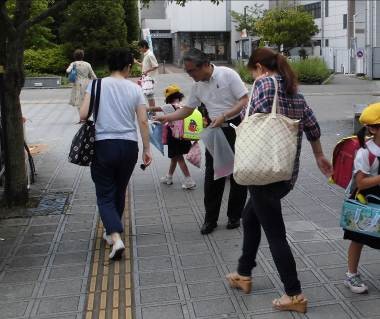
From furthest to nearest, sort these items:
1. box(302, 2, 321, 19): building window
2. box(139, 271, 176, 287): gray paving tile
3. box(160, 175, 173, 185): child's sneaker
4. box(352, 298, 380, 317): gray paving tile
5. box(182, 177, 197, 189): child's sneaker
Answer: box(302, 2, 321, 19): building window, box(160, 175, 173, 185): child's sneaker, box(182, 177, 197, 189): child's sneaker, box(139, 271, 176, 287): gray paving tile, box(352, 298, 380, 317): gray paving tile

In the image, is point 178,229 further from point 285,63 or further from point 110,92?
point 285,63

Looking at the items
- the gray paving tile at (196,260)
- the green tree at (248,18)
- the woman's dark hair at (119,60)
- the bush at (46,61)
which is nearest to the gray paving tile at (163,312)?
the gray paving tile at (196,260)

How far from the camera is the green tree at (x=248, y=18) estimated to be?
50.9m

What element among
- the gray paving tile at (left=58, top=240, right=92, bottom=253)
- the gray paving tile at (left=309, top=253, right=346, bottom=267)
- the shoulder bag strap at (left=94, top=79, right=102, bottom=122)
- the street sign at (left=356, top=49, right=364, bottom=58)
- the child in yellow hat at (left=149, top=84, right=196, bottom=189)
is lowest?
the gray paving tile at (left=58, top=240, right=92, bottom=253)

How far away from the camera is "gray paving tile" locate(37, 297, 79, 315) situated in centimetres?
404

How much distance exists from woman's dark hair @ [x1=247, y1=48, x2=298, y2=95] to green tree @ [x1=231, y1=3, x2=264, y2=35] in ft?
152

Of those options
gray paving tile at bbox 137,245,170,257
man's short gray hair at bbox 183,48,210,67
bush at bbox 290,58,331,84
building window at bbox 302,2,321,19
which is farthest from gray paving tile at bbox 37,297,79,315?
building window at bbox 302,2,321,19

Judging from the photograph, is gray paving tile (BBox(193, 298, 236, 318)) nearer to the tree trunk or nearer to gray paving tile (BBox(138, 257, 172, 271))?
gray paving tile (BBox(138, 257, 172, 271))

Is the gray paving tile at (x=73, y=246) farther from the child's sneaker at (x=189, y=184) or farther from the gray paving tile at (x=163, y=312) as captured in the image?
the child's sneaker at (x=189, y=184)

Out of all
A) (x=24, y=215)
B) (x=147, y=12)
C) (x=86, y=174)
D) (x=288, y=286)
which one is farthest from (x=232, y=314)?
(x=147, y=12)

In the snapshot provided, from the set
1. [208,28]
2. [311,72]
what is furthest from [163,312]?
[208,28]

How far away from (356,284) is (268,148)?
4.21ft

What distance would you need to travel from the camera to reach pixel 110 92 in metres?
4.90

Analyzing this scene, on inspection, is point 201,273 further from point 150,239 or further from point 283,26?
point 283,26
